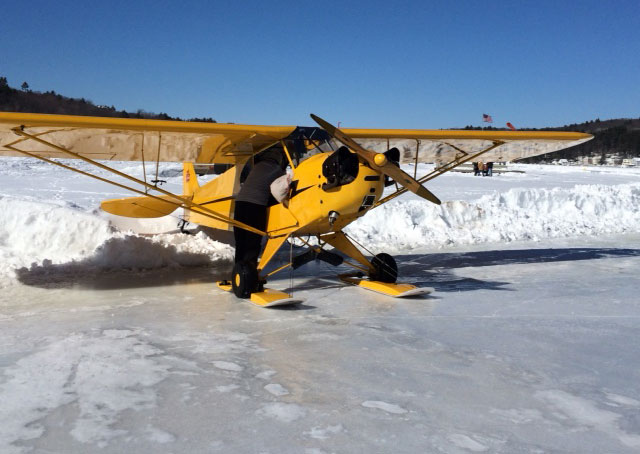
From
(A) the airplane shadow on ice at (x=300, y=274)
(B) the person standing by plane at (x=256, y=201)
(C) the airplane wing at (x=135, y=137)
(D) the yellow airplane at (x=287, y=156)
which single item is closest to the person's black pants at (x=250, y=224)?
(B) the person standing by plane at (x=256, y=201)

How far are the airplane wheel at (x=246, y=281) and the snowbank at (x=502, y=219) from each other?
15.2ft

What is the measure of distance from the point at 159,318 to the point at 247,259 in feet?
5.72

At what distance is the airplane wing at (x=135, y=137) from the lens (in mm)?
5965

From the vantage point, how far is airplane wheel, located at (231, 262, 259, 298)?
632cm

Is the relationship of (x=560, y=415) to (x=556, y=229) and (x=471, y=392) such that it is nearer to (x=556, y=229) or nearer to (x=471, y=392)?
(x=471, y=392)

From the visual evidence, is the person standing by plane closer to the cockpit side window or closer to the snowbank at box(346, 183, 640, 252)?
the cockpit side window

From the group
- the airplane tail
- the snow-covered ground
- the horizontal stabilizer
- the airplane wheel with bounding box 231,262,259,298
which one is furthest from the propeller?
the airplane tail

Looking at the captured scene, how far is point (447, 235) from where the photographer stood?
1169 cm

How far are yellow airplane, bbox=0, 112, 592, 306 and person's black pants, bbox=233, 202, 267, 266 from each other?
0.35 feet

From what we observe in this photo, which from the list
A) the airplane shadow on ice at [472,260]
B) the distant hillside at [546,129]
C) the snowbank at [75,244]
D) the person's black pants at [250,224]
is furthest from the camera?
the distant hillside at [546,129]

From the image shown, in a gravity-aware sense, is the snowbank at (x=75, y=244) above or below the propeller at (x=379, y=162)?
below

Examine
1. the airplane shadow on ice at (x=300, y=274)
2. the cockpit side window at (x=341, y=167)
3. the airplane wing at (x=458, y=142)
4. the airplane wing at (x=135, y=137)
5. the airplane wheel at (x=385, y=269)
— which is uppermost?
the airplane wing at (x=458, y=142)

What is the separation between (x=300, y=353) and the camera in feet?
14.1

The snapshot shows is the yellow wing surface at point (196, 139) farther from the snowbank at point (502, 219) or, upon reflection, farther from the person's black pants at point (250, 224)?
the snowbank at point (502, 219)
